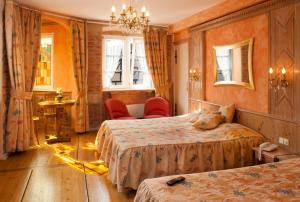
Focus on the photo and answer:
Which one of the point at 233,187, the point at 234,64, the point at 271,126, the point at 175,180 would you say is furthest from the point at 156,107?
the point at 233,187

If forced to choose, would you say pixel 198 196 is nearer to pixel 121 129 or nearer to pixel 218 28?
pixel 121 129

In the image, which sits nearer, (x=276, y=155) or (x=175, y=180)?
(x=175, y=180)

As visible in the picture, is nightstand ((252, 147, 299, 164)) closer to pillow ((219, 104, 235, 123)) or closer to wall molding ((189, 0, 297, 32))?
pillow ((219, 104, 235, 123))

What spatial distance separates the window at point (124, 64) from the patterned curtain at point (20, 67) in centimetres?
201

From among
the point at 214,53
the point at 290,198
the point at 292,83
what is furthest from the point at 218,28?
the point at 290,198

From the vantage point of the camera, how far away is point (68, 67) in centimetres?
698

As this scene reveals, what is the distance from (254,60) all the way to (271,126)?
1047 mm

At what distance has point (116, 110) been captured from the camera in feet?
21.0

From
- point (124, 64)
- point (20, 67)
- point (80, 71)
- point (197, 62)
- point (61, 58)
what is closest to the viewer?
point (20, 67)

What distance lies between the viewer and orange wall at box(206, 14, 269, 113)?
13.1 ft

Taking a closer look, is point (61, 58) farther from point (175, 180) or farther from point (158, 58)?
point (175, 180)

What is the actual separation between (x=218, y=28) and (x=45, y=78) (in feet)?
15.2

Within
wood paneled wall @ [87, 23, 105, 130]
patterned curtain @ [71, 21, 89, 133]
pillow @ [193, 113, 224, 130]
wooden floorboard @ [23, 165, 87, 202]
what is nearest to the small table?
patterned curtain @ [71, 21, 89, 133]

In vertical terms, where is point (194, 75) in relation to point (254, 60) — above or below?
below
